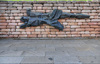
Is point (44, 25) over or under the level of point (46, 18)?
under

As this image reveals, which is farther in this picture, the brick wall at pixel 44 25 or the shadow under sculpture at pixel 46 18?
the brick wall at pixel 44 25

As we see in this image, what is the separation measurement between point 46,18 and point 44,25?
1.59 feet

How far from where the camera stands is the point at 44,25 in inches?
191

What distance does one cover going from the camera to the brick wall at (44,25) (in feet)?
15.9

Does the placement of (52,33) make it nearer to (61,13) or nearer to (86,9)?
(61,13)

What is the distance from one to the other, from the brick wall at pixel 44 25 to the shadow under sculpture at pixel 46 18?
28 cm

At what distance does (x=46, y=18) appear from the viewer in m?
4.61

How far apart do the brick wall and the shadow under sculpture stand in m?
0.28

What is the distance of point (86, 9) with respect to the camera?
4.89 m

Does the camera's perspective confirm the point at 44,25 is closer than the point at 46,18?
No

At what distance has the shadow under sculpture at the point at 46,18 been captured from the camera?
4551 millimetres

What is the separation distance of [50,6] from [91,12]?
265cm

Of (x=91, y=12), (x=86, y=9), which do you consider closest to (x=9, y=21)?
(x=86, y=9)

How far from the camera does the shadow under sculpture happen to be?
455 cm
